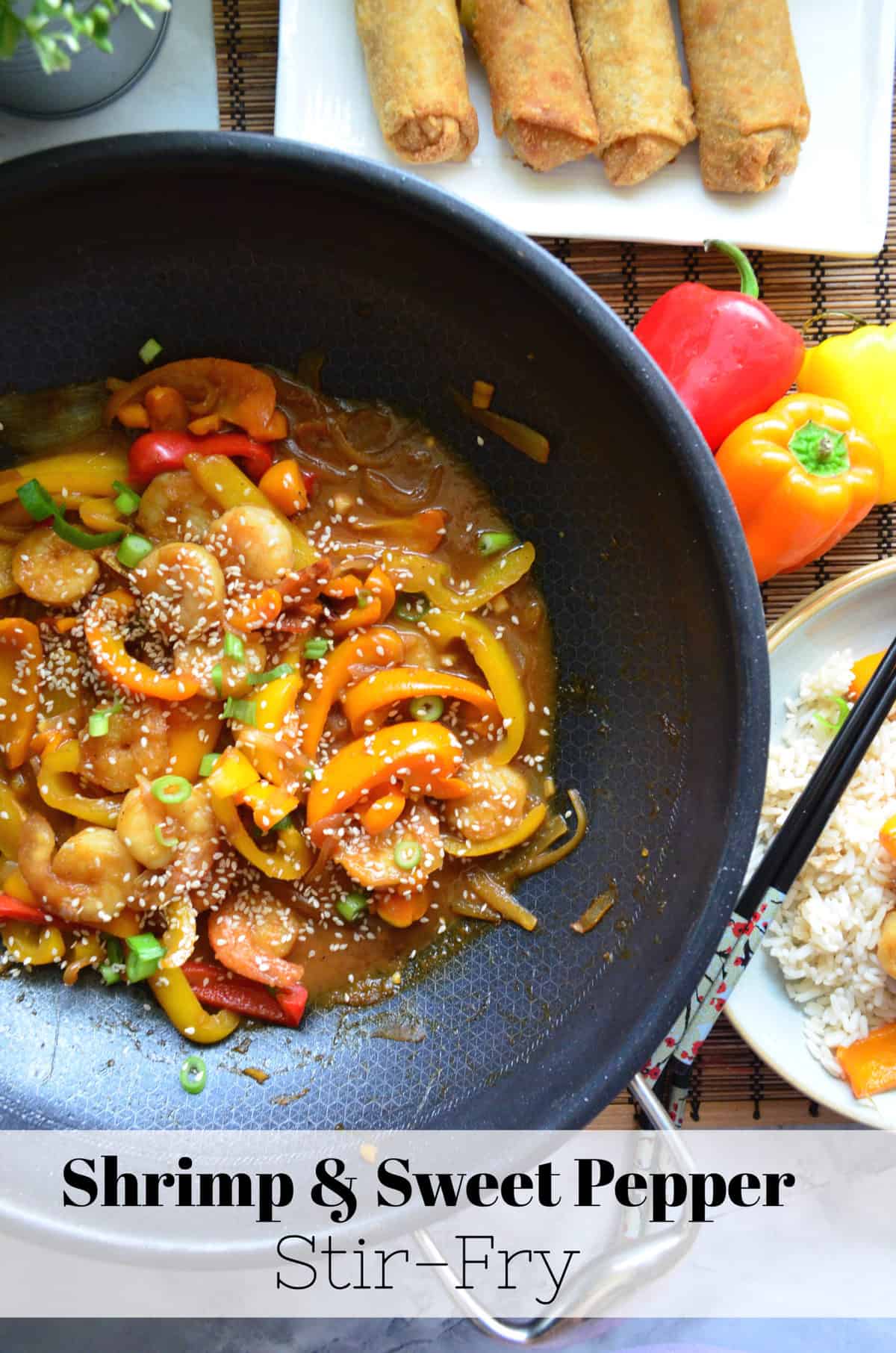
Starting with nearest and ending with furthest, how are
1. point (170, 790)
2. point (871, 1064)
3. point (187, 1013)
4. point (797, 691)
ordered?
point (170, 790) < point (187, 1013) < point (871, 1064) < point (797, 691)

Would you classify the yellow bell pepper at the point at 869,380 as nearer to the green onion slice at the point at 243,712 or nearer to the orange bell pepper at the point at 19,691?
the green onion slice at the point at 243,712

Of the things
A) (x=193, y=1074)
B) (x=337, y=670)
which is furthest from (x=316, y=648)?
(x=193, y=1074)

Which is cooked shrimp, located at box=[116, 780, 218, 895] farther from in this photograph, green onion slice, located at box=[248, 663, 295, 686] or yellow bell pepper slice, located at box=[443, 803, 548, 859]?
yellow bell pepper slice, located at box=[443, 803, 548, 859]

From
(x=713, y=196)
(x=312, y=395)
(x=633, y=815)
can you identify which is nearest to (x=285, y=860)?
(x=633, y=815)

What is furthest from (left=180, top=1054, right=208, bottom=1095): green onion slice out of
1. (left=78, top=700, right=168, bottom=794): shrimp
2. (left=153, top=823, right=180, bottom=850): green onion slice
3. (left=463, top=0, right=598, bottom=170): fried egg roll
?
(left=463, top=0, right=598, bottom=170): fried egg roll

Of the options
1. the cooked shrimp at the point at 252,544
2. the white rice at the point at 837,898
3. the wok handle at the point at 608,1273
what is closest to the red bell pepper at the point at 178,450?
the cooked shrimp at the point at 252,544

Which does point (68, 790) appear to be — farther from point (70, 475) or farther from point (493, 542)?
point (493, 542)

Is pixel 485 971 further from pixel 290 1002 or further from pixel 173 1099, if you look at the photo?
pixel 173 1099
